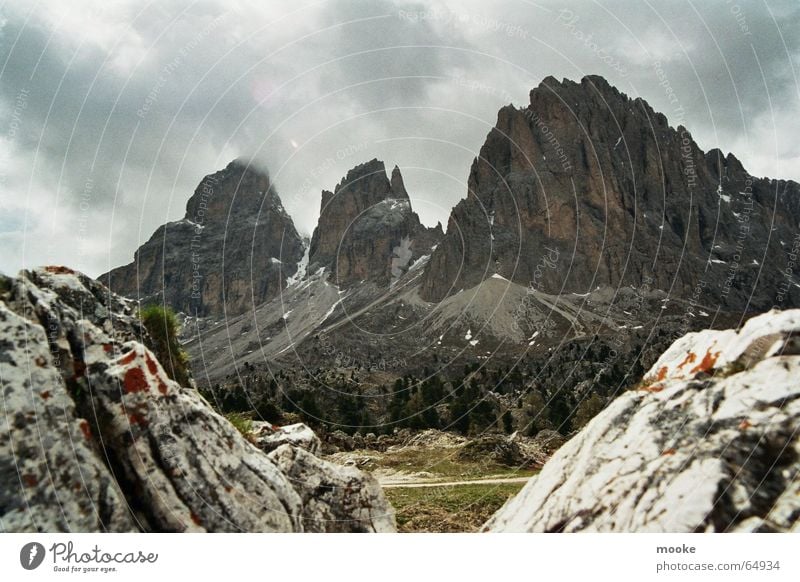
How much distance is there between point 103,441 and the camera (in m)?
9.52

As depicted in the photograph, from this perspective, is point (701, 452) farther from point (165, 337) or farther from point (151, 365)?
point (165, 337)

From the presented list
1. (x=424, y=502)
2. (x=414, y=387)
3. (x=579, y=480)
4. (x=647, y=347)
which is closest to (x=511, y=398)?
(x=414, y=387)

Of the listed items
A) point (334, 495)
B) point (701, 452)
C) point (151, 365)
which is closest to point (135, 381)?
point (151, 365)

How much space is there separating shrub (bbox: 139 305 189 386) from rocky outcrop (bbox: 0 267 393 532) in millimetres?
1752

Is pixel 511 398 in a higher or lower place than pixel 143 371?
lower

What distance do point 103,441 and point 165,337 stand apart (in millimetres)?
4476

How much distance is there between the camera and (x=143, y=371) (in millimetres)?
10383

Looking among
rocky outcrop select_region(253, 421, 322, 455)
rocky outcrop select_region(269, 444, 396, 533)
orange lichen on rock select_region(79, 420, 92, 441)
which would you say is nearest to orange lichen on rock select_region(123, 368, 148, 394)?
orange lichen on rock select_region(79, 420, 92, 441)

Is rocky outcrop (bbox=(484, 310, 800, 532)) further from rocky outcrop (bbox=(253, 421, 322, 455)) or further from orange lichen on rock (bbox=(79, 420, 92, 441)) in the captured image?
orange lichen on rock (bbox=(79, 420, 92, 441))

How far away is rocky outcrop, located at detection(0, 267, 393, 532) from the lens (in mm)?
8602

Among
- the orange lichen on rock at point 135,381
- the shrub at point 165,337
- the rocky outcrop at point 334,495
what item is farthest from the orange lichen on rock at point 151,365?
the rocky outcrop at point 334,495
